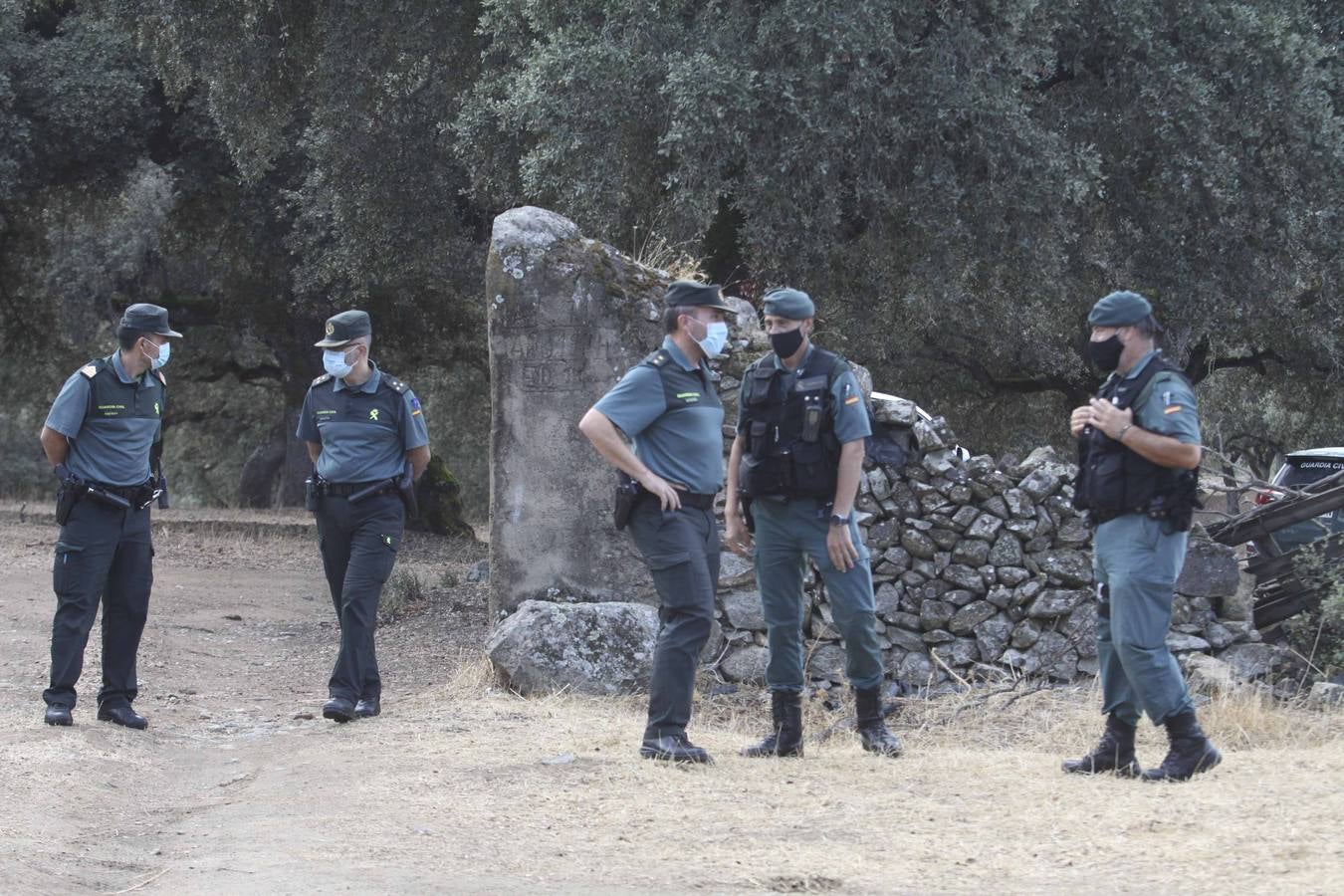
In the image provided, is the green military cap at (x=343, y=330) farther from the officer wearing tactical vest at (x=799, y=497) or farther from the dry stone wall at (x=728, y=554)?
the officer wearing tactical vest at (x=799, y=497)

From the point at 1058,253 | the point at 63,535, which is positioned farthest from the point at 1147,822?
the point at 1058,253

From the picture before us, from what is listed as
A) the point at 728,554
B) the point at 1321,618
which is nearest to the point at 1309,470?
the point at 1321,618

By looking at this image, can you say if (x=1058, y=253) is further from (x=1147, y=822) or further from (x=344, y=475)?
(x=1147, y=822)

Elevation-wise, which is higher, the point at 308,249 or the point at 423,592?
the point at 308,249

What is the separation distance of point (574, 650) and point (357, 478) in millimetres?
1595

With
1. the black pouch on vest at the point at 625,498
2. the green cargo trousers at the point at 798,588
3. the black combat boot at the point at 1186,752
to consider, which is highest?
the black pouch on vest at the point at 625,498

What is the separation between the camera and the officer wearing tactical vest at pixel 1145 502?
5.37 metres

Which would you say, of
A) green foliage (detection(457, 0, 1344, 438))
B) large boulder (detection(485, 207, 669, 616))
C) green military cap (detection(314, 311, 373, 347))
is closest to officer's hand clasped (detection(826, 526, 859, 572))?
green military cap (detection(314, 311, 373, 347))

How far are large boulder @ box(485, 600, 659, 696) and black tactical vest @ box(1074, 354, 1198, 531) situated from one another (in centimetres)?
323

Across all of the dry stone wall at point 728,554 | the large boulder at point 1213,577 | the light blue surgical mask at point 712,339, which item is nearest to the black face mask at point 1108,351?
the light blue surgical mask at point 712,339

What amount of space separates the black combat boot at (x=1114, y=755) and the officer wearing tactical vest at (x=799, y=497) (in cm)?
83

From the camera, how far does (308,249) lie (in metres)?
16.6

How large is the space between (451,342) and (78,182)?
542cm

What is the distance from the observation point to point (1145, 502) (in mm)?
5402
